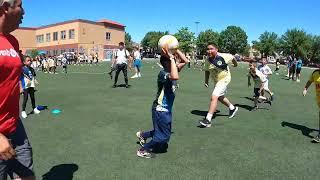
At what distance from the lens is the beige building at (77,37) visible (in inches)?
3287

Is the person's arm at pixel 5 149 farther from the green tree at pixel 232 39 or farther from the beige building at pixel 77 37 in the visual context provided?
the green tree at pixel 232 39

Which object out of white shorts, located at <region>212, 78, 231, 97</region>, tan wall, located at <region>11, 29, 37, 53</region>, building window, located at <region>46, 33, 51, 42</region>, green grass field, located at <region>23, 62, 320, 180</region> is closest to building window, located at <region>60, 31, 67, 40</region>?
building window, located at <region>46, 33, 51, 42</region>

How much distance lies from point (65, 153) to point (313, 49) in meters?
106

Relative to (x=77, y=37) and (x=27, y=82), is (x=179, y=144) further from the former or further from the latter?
(x=77, y=37)

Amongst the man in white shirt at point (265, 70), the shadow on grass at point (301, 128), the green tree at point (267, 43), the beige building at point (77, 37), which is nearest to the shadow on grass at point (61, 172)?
the shadow on grass at point (301, 128)

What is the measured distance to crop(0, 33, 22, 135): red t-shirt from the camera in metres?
3.19

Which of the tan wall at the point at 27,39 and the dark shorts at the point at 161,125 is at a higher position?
the tan wall at the point at 27,39

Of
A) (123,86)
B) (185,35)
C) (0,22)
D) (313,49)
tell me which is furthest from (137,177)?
(313,49)

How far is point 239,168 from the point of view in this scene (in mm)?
6133

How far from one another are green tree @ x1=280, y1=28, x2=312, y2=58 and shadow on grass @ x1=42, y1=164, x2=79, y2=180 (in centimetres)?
10009

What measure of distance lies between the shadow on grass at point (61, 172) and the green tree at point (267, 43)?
393 ft

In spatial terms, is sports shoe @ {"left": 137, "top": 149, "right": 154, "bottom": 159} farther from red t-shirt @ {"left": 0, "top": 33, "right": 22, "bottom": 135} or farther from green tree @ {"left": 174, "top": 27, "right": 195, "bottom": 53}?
green tree @ {"left": 174, "top": 27, "right": 195, "bottom": 53}

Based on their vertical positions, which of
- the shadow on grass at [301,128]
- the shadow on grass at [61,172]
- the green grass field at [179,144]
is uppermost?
the shadow on grass at [301,128]

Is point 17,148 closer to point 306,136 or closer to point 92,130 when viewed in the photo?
point 92,130
